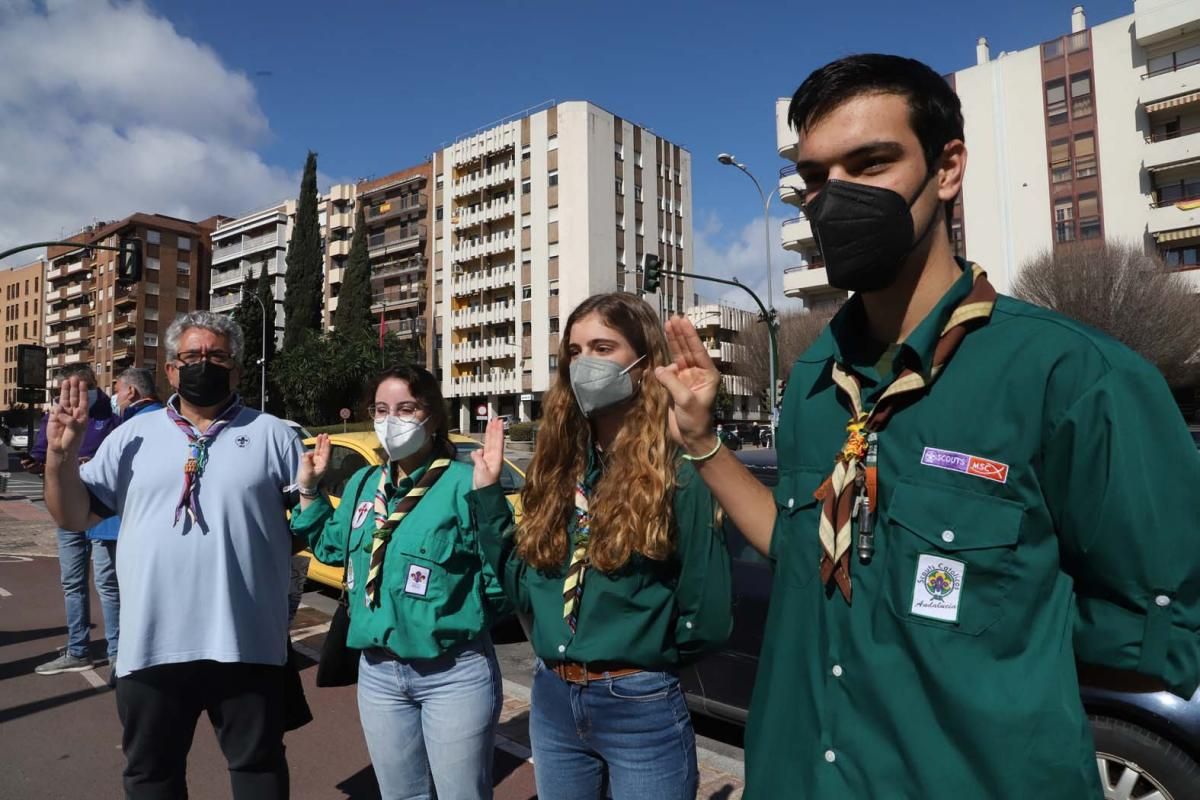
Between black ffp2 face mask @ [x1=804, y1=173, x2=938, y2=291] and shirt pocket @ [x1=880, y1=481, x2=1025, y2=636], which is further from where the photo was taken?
Result: black ffp2 face mask @ [x1=804, y1=173, x2=938, y2=291]

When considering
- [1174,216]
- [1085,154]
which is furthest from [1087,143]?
[1174,216]

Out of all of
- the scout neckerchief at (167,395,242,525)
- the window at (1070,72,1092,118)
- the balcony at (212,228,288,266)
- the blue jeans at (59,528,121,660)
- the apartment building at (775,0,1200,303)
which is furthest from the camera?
the balcony at (212,228,288,266)

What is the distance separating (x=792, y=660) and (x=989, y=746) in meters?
0.36

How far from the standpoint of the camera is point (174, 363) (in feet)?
10.6

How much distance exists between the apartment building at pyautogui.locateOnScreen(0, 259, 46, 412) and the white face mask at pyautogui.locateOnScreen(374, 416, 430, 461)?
113226mm

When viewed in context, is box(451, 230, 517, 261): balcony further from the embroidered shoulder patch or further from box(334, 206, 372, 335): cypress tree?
the embroidered shoulder patch

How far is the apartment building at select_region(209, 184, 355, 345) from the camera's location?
70500 mm

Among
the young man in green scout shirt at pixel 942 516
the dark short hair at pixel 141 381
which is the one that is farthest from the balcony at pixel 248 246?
the young man in green scout shirt at pixel 942 516

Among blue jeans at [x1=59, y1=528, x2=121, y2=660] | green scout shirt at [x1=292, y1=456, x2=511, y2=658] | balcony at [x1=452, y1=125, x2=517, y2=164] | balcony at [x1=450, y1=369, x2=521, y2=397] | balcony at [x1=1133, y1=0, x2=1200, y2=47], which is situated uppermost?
balcony at [x1=452, y1=125, x2=517, y2=164]

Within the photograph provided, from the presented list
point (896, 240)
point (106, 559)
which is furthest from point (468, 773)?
point (106, 559)

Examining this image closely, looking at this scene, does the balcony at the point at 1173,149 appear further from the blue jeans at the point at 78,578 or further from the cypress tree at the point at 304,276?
the cypress tree at the point at 304,276

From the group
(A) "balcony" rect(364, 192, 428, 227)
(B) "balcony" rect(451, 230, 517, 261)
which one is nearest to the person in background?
(B) "balcony" rect(451, 230, 517, 261)

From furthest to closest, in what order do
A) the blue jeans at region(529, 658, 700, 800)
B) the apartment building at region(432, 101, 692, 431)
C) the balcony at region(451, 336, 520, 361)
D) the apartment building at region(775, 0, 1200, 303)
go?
1. the balcony at region(451, 336, 520, 361)
2. the apartment building at region(432, 101, 692, 431)
3. the apartment building at region(775, 0, 1200, 303)
4. the blue jeans at region(529, 658, 700, 800)

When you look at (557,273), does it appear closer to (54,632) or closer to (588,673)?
(54,632)
